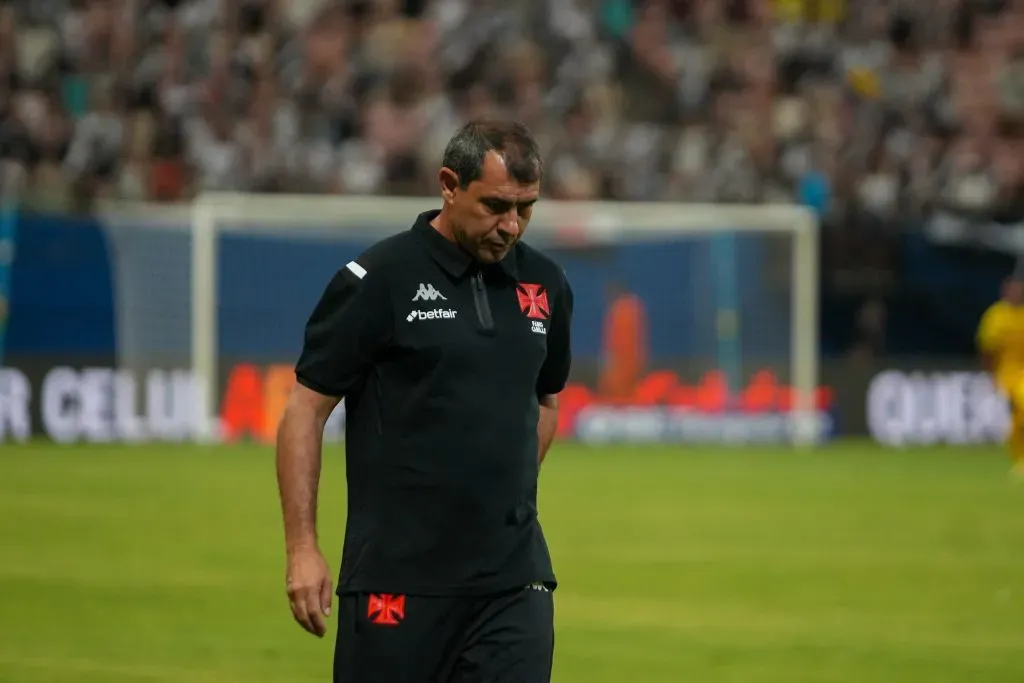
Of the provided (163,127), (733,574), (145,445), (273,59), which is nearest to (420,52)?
(273,59)

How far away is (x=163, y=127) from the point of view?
24.4 m

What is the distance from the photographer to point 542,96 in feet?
85.1

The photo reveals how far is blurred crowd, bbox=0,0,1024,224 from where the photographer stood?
24359 millimetres

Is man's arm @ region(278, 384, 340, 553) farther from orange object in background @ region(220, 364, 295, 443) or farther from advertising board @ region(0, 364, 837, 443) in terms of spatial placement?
orange object in background @ region(220, 364, 295, 443)

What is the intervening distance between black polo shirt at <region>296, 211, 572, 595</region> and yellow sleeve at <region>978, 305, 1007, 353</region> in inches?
687

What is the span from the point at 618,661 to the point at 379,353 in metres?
4.82

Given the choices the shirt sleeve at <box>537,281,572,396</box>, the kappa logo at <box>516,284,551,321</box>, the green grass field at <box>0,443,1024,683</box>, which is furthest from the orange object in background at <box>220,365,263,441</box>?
the kappa logo at <box>516,284,551,321</box>

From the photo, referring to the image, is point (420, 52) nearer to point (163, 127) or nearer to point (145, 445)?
point (163, 127)

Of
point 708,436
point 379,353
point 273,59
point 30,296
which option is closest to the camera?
point 379,353

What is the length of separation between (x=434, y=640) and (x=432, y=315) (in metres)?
0.78

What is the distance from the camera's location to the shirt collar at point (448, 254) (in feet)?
15.3

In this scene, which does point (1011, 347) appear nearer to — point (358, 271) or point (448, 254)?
point (448, 254)

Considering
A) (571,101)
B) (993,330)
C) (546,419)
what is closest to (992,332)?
(993,330)

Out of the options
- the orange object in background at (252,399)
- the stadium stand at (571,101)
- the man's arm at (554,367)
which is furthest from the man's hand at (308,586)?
the stadium stand at (571,101)
